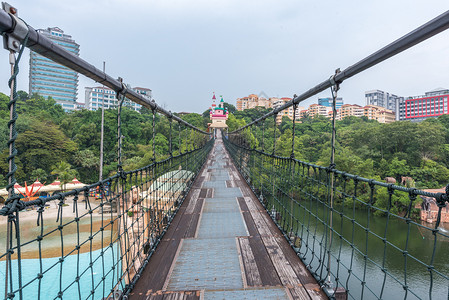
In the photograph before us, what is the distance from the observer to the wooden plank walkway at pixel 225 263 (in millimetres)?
1563

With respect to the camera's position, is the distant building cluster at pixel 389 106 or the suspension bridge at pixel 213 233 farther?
the distant building cluster at pixel 389 106

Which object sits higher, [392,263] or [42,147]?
[42,147]

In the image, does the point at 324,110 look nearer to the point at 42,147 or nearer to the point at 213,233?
the point at 42,147

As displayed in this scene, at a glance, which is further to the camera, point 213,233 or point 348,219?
point 348,219

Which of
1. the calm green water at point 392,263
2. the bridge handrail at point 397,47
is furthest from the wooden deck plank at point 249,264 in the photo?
the calm green water at point 392,263

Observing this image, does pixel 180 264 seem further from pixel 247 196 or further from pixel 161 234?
pixel 247 196

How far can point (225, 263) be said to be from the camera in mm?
1925

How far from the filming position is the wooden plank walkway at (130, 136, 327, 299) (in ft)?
5.13

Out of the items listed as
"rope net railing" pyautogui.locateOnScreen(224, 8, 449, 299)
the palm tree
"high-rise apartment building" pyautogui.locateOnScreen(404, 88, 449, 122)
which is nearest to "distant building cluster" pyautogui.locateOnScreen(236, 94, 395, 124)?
"high-rise apartment building" pyautogui.locateOnScreen(404, 88, 449, 122)

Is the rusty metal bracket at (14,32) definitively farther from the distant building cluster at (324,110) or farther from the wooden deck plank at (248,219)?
the distant building cluster at (324,110)

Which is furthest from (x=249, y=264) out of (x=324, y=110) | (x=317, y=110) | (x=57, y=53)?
(x=324, y=110)

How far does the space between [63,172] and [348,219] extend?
19599mm

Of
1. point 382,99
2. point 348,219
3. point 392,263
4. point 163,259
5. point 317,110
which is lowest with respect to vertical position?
point 392,263

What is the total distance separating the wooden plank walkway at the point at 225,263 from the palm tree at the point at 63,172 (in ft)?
62.4
